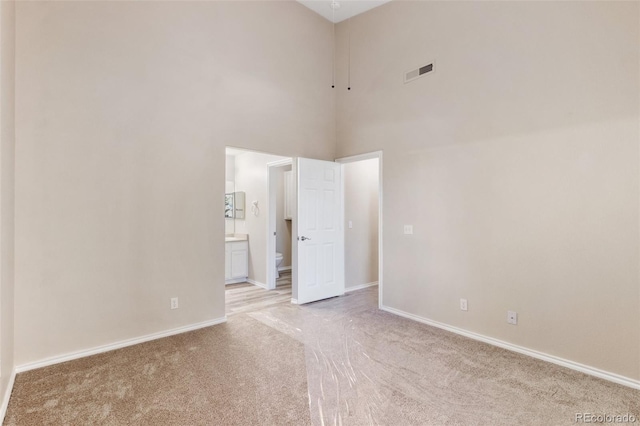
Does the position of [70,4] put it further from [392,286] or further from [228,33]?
[392,286]

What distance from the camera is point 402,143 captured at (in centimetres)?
393

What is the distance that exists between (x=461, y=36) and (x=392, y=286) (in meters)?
3.00

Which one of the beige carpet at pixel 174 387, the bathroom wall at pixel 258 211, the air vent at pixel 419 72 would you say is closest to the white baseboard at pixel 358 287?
the bathroom wall at pixel 258 211

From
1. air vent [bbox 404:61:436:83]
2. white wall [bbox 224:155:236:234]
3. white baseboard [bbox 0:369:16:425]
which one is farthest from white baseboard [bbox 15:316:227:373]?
air vent [bbox 404:61:436:83]

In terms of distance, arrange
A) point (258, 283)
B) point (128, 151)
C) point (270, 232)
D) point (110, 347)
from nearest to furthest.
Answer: point (110, 347), point (128, 151), point (270, 232), point (258, 283)

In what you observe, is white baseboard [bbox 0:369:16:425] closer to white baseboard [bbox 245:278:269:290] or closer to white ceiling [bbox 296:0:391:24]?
white baseboard [bbox 245:278:269:290]

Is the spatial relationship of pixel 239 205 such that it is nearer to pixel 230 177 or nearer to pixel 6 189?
pixel 230 177

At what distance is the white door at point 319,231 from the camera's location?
4.39m

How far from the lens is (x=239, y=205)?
6066mm

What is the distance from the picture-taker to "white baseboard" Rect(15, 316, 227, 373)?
2588 millimetres

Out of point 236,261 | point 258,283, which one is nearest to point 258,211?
point 236,261

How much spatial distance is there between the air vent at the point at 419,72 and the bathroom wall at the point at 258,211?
2314 mm

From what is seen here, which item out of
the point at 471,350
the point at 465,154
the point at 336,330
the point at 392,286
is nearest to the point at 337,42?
the point at 465,154

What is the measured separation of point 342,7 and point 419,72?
163 centimetres
